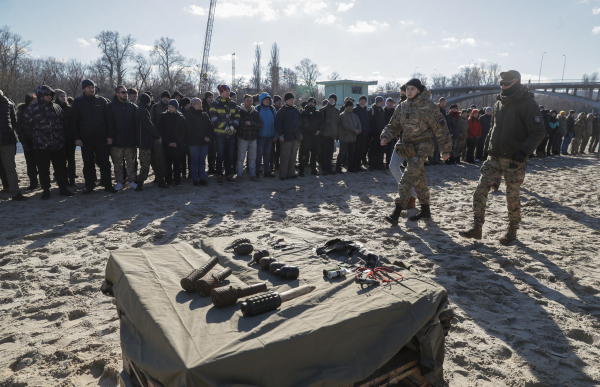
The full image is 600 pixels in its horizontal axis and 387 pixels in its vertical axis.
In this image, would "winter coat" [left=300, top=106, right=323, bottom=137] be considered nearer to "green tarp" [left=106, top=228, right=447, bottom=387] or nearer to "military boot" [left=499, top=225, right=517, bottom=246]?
"military boot" [left=499, top=225, right=517, bottom=246]

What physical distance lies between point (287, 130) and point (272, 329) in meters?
8.41

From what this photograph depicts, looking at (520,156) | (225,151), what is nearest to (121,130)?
(225,151)

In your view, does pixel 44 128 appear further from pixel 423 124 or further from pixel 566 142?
pixel 566 142

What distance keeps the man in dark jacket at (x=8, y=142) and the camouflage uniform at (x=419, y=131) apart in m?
7.37

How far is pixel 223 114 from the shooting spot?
9.02 m

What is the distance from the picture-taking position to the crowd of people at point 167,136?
726cm

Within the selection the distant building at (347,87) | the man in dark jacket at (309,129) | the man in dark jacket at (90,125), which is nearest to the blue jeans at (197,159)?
the man in dark jacket at (90,125)

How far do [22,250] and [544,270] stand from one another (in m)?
6.58

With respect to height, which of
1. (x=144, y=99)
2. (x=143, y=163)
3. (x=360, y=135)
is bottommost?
(x=143, y=163)

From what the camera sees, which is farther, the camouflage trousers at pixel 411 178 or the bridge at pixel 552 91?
the bridge at pixel 552 91

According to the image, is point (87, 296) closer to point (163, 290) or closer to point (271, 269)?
point (163, 290)

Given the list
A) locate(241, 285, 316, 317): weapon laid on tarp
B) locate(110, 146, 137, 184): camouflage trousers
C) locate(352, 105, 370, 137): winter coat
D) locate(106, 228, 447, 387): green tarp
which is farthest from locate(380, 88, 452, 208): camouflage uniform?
locate(110, 146, 137, 184): camouflage trousers

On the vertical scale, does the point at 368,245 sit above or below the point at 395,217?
below

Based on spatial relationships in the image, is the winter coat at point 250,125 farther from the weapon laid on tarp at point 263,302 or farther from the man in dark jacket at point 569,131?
the man in dark jacket at point 569,131
